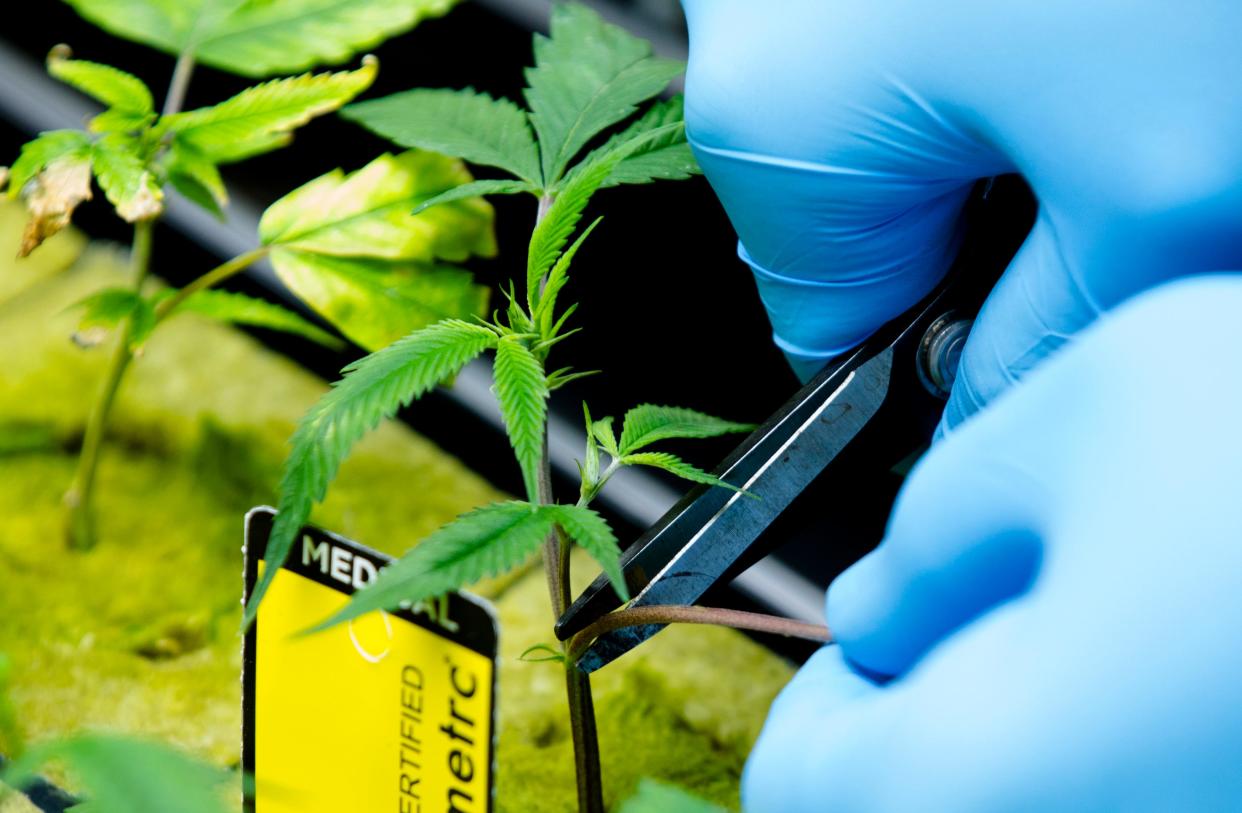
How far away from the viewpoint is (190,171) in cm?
86

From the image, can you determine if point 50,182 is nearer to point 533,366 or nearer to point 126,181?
point 126,181

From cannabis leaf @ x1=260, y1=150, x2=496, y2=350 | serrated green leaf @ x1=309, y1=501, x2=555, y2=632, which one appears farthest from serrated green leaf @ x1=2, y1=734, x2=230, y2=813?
cannabis leaf @ x1=260, y1=150, x2=496, y2=350

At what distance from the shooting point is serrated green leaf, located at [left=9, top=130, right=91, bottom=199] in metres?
0.76

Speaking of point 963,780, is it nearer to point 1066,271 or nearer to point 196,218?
point 1066,271

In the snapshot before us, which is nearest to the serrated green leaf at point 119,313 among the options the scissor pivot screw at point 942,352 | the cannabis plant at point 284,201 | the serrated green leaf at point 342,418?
the cannabis plant at point 284,201

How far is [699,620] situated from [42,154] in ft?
1.59

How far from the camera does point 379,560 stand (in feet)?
2.04

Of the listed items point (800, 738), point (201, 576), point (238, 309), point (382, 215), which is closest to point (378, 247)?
point (382, 215)

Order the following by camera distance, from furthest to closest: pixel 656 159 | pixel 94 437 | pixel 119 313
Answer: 1. pixel 94 437
2. pixel 119 313
3. pixel 656 159

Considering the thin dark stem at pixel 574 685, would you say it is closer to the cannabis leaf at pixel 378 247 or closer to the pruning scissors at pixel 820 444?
the pruning scissors at pixel 820 444

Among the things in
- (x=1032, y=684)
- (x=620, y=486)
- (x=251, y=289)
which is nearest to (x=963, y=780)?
(x=1032, y=684)

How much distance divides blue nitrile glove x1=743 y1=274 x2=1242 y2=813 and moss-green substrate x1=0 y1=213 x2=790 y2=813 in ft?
1.48

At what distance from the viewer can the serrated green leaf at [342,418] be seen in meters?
0.52

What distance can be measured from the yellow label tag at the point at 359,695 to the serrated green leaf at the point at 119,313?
24 centimetres
